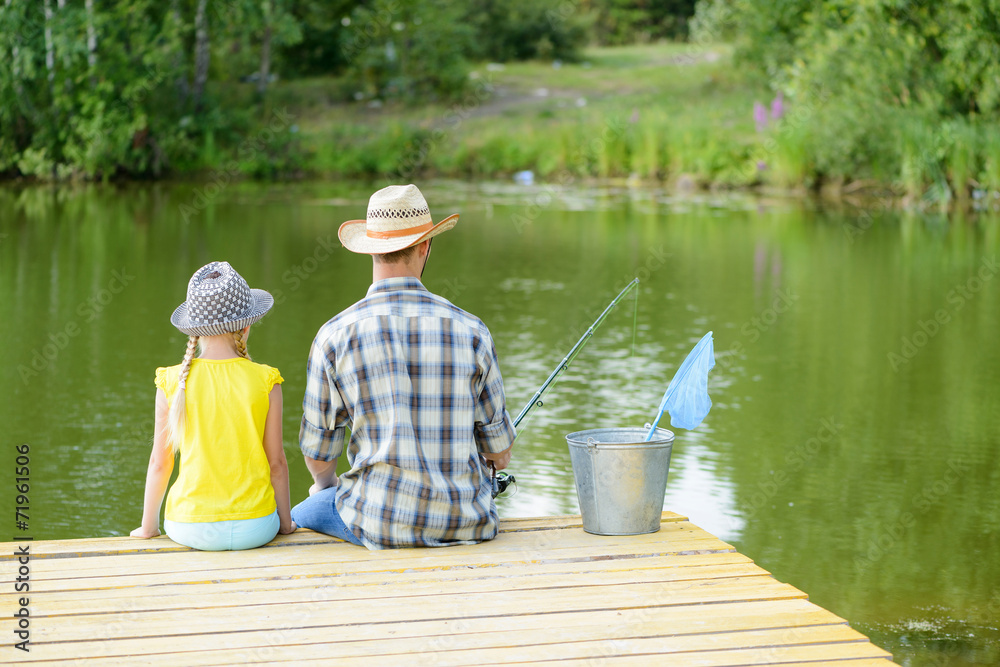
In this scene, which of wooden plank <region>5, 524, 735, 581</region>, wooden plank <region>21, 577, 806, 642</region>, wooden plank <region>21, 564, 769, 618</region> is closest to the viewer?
wooden plank <region>21, 577, 806, 642</region>

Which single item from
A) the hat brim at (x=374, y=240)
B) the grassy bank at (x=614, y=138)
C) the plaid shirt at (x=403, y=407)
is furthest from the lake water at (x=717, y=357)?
the grassy bank at (x=614, y=138)

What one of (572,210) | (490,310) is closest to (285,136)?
(572,210)

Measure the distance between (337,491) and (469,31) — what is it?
22.7 meters

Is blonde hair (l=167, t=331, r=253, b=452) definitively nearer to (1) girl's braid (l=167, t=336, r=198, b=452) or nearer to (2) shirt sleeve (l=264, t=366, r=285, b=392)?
(1) girl's braid (l=167, t=336, r=198, b=452)

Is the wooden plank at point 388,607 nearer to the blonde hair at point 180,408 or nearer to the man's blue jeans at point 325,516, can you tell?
the man's blue jeans at point 325,516

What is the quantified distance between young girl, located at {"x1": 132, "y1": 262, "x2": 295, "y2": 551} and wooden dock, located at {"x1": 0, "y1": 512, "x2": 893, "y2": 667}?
0.08m

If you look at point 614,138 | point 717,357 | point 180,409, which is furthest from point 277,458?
point 614,138

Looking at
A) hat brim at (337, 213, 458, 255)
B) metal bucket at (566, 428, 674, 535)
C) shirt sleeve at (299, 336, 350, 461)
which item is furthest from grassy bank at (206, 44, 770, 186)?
shirt sleeve at (299, 336, 350, 461)

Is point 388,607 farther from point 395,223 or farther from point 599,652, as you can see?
point 395,223

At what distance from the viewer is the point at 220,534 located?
10.00 feet

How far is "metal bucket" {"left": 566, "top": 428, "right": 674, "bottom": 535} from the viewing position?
10.5 ft

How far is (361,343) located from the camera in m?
2.96

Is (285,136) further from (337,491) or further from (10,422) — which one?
(337,491)

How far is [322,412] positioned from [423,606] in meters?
0.59
